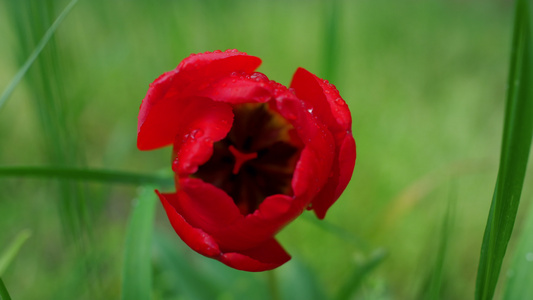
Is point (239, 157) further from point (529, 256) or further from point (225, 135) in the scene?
point (529, 256)

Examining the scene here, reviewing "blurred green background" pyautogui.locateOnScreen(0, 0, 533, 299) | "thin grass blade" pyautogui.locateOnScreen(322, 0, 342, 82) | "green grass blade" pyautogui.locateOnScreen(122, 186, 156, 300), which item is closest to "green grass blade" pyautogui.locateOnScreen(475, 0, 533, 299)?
"blurred green background" pyautogui.locateOnScreen(0, 0, 533, 299)

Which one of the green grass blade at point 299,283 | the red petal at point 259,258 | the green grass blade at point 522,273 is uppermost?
the red petal at point 259,258

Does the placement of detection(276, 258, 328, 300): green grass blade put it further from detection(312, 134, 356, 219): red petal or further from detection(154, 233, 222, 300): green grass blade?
detection(312, 134, 356, 219): red petal

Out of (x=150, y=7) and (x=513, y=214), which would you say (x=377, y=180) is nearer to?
(x=150, y=7)

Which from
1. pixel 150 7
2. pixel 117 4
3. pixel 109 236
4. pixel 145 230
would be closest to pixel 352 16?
pixel 117 4

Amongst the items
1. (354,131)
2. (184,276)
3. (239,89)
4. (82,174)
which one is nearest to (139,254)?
(82,174)

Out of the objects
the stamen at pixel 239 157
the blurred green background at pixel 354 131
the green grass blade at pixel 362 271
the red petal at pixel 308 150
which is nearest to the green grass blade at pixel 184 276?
the blurred green background at pixel 354 131

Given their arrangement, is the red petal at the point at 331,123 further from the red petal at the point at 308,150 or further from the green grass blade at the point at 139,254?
the green grass blade at the point at 139,254
